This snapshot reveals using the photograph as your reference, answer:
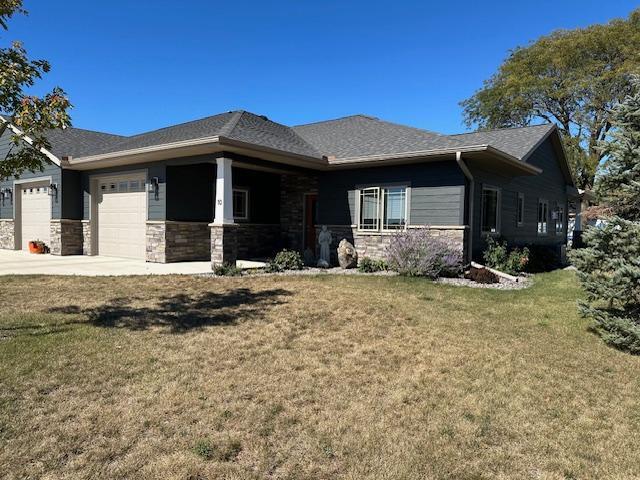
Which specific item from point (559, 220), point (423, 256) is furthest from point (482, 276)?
point (559, 220)

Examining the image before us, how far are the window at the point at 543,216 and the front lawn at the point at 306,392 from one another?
36.6ft

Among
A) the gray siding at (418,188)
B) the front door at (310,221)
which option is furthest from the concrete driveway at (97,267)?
the gray siding at (418,188)

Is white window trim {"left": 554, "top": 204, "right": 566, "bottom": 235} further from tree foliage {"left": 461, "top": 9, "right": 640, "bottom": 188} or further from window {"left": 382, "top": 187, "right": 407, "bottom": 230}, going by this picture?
window {"left": 382, "top": 187, "right": 407, "bottom": 230}

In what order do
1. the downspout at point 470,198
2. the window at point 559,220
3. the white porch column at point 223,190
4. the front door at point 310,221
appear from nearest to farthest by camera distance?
the white porch column at point 223,190 → the downspout at point 470,198 → the front door at point 310,221 → the window at point 559,220

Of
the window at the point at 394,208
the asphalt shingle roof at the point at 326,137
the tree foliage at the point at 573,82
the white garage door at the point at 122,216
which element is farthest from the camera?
the tree foliage at the point at 573,82

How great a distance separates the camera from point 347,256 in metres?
12.1

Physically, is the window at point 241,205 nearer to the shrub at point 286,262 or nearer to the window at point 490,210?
the shrub at point 286,262

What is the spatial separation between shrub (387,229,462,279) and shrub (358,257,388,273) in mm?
372

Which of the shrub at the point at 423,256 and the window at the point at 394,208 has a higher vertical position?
the window at the point at 394,208

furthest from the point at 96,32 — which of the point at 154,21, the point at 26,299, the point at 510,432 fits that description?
the point at 510,432

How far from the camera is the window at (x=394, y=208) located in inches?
484

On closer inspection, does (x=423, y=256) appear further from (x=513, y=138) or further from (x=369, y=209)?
(x=513, y=138)

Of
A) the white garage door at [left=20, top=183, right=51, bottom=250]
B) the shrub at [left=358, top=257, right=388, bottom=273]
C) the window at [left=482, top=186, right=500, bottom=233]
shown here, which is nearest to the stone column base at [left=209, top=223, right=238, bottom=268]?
the shrub at [left=358, top=257, right=388, bottom=273]

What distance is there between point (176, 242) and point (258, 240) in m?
3.05
